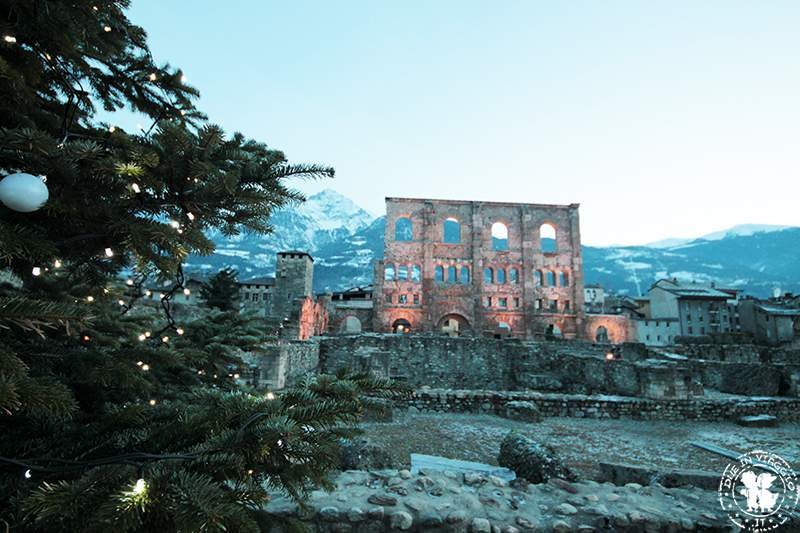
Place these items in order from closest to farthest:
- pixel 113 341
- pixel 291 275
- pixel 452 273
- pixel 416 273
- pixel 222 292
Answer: pixel 113 341
pixel 222 292
pixel 416 273
pixel 452 273
pixel 291 275

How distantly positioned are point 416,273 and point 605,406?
2917cm

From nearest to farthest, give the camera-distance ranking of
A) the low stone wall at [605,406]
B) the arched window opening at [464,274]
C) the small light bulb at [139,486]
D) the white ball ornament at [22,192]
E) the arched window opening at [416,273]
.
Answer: the small light bulb at [139,486] < the white ball ornament at [22,192] < the low stone wall at [605,406] < the arched window opening at [416,273] < the arched window opening at [464,274]

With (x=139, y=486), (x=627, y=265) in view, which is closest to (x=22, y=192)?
(x=139, y=486)

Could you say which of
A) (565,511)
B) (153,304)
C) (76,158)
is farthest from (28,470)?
Answer: (153,304)

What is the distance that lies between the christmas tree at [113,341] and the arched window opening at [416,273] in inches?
1482

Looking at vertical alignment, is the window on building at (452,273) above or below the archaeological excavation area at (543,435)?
above

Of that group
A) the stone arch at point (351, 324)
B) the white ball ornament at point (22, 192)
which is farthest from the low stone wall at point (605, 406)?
the stone arch at point (351, 324)

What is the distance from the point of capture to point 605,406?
43.0ft

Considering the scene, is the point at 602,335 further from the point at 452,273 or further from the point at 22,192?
the point at 22,192

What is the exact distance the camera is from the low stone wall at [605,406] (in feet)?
43.0

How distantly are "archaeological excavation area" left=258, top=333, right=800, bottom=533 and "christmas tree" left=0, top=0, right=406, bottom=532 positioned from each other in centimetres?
89

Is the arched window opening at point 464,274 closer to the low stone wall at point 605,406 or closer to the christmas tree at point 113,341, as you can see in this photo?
the low stone wall at point 605,406

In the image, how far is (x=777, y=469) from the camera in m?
5.91

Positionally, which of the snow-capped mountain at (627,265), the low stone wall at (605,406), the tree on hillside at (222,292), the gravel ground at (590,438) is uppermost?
the snow-capped mountain at (627,265)
